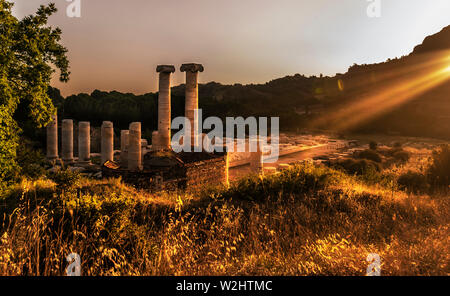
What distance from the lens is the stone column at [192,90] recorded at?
916 inches

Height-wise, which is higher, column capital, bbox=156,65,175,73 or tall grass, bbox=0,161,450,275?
column capital, bbox=156,65,175,73

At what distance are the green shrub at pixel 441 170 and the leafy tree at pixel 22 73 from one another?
699 inches

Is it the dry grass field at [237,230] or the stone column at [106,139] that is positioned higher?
the stone column at [106,139]

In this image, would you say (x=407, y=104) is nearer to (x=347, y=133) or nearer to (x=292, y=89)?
(x=347, y=133)

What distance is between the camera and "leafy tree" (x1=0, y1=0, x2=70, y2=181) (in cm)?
1229

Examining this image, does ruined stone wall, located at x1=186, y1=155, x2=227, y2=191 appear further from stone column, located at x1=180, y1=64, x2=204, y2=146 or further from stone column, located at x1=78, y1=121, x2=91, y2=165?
stone column, located at x1=78, y1=121, x2=91, y2=165

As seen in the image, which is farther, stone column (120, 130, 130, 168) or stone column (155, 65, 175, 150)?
stone column (120, 130, 130, 168)

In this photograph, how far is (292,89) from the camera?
12731 centimetres

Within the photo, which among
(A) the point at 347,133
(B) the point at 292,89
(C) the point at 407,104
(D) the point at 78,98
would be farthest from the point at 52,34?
(B) the point at 292,89

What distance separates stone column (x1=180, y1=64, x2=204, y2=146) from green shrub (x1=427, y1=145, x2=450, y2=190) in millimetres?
14025

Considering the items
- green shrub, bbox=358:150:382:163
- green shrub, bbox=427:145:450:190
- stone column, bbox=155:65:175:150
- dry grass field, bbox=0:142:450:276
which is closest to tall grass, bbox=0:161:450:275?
dry grass field, bbox=0:142:450:276

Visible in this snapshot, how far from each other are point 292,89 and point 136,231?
4908 inches

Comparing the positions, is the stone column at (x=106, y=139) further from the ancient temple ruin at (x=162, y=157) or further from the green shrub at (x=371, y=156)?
the green shrub at (x=371, y=156)

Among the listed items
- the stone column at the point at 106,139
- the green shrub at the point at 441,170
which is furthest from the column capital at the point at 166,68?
the green shrub at the point at 441,170
